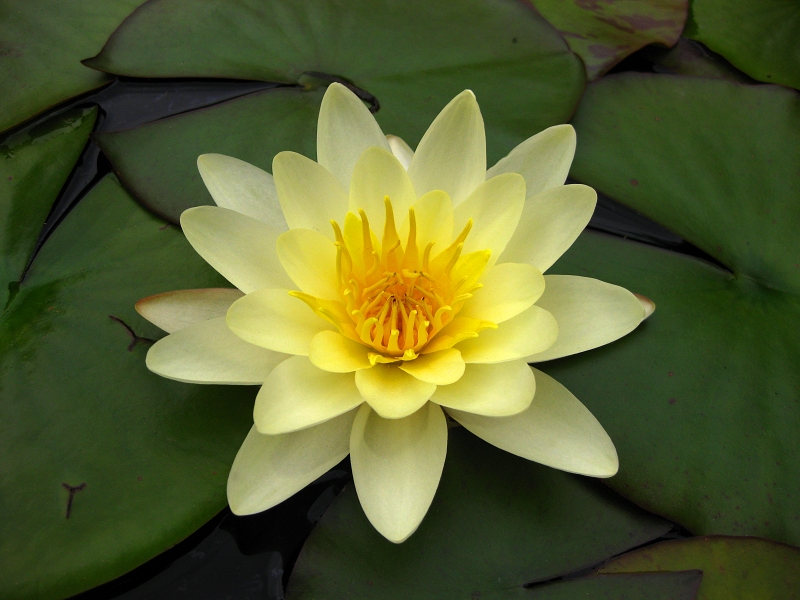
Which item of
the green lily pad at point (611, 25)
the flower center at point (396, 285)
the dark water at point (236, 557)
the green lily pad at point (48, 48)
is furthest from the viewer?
the green lily pad at point (611, 25)

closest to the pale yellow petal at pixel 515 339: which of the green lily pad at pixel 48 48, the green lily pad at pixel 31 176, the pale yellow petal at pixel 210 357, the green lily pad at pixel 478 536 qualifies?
the green lily pad at pixel 478 536

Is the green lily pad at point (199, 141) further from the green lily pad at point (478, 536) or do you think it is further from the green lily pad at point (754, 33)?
the green lily pad at point (754, 33)

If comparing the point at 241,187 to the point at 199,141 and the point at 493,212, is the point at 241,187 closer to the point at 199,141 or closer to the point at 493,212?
the point at 199,141

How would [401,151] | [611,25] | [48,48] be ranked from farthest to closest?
[611,25] → [48,48] → [401,151]

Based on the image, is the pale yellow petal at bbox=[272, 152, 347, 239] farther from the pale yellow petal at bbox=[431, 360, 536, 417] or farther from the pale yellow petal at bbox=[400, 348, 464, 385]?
the pale yellow petal at bbox=[431, 360, 536, 417]

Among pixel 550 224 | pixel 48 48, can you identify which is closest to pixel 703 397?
pixel 550 224

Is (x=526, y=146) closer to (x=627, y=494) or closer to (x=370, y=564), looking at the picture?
(x=627, y=494)
